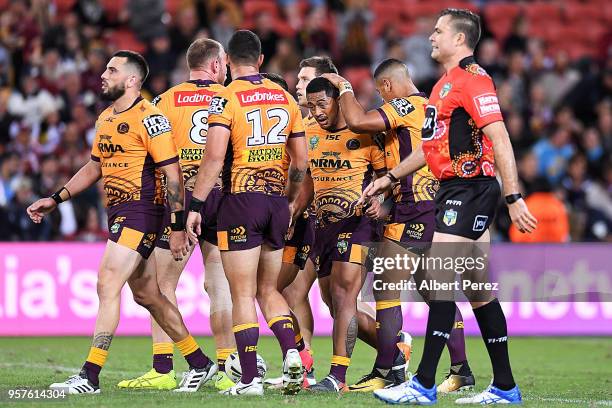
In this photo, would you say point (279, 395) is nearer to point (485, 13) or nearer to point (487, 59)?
point (487, 59)

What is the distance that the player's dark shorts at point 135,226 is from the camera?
933 cm

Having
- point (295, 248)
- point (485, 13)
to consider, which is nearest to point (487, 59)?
point (485, 13)

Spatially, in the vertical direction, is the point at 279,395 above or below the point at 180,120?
below

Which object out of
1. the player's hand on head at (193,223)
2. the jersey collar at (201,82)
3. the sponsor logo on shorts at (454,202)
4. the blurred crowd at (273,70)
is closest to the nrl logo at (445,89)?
the sponsor logo on shorts at (454,202)

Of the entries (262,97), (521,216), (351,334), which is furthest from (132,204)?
(521,216)

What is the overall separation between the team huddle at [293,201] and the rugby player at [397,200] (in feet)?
0.05

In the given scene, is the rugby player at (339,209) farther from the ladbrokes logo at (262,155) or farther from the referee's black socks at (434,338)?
the referee's black socks at (434,338)

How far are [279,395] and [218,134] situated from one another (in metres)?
2.06

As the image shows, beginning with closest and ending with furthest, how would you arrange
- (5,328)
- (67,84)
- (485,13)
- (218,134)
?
(218,134)
(5,328)
(67,84)
(485,13)

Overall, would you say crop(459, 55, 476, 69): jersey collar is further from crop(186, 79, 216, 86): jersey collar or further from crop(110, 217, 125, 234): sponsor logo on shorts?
crop(110, 217, 125, 234): sponsor logo on shorts

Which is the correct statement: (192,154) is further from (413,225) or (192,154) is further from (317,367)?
(317,367)

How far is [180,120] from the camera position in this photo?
10180 millimetres

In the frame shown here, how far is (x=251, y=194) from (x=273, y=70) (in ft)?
35.5

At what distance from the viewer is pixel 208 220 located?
9.96 meters
